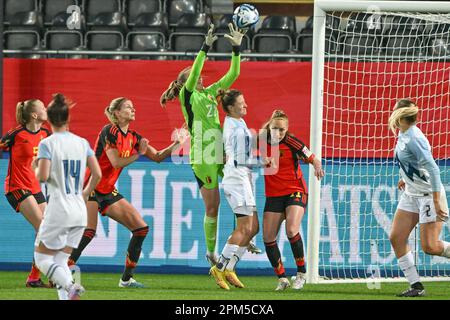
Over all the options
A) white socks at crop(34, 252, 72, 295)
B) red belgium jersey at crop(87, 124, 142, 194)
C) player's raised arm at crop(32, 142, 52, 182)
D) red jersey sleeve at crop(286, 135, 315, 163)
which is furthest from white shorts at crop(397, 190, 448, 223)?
player's raised arm at crop(32, 142, 52, 182)

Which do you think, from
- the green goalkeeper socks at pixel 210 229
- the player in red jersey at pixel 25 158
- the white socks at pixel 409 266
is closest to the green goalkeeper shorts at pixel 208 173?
the green goalkeeper socks at pixel 210 229

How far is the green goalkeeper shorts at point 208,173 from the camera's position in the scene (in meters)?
10.7

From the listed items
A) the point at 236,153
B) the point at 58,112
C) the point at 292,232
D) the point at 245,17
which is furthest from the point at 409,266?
the point at 58,112

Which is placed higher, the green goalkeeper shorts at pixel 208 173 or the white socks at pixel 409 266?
the green goalkeeper shorts at pixel 208 173

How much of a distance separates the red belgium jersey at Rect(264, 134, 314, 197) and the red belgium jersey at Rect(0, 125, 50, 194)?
91.9 inches

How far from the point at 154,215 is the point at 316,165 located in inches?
124

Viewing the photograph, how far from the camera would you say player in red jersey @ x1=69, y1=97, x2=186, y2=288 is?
10.3 m

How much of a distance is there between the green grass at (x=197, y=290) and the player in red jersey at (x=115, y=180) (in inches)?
18.6

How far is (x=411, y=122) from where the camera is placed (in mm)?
9438

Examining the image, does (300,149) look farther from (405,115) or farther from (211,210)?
(405,115)

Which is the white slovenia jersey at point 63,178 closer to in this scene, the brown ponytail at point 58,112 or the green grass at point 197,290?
the brown ponytail at point 58,112

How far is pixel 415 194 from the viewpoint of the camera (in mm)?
9555

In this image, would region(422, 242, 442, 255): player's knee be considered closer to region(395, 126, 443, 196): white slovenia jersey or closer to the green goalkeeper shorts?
region(395, 126, 443, 196): white slovenia jersey

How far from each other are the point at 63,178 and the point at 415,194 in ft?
11.2
